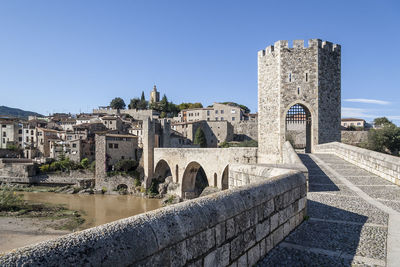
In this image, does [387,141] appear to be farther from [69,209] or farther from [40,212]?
[40,212]

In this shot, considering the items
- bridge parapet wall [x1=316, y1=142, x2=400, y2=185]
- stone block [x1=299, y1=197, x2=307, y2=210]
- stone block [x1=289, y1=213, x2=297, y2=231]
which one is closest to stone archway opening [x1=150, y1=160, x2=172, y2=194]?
bridge parapet wall [x1=316, y1=142, x2=400, y2=185]

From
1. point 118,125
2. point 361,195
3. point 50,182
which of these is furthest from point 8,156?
point 361,195

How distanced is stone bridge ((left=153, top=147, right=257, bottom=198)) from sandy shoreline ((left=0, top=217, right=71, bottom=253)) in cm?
1364

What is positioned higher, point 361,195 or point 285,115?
point 285,115

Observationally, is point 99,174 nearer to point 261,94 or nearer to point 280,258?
point 261,94

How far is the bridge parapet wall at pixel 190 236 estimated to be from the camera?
1825mm

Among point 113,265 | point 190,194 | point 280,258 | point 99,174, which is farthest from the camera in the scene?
point 99,174

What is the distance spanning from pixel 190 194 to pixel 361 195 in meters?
28.9

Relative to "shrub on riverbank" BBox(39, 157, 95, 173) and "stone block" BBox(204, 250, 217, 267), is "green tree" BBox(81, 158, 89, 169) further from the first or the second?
"stone block" BBox(204, 250, 217, 267)

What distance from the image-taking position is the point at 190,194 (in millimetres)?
35375

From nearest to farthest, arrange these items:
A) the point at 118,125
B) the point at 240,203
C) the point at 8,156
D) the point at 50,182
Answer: the point at 240,203 < the point at 50,182 < the point at 8,156 < the point at 118,125

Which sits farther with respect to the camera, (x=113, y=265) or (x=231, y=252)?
(x=231, y=252)

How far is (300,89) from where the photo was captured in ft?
65.8

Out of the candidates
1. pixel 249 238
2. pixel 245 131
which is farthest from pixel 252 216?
pixel 245 131
